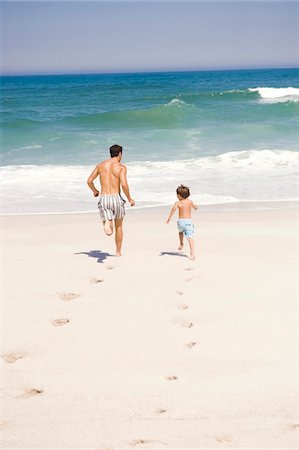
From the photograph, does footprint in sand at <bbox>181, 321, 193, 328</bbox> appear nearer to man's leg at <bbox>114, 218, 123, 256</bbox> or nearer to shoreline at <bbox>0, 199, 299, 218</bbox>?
man's leg at <bbox>114, 218, 123, 256</bbox>

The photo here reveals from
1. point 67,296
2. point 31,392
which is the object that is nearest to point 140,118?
point 67,296

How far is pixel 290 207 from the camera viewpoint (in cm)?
1009

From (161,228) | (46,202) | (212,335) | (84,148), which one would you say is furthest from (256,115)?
(212,335)

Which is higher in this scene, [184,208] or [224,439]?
[184,208]

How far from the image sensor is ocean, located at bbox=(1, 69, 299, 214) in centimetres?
1183

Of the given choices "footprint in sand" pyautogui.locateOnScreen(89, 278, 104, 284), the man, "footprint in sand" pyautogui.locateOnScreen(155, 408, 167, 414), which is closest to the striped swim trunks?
the man

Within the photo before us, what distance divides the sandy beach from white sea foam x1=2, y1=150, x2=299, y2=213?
409 centimetres

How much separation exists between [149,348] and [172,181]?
31.2ft

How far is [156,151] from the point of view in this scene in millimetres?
19281

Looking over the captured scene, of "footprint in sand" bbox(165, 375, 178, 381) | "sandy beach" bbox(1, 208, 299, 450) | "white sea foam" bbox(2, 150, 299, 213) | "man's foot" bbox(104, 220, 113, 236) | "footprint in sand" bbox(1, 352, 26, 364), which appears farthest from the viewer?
"white sea foam" bbox(2, 150, 299, 213)

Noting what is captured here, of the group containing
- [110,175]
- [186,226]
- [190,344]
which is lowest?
[190,344]

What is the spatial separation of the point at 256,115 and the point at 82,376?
86.7 ft

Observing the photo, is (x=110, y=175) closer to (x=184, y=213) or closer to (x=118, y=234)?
(x=118, y=234)

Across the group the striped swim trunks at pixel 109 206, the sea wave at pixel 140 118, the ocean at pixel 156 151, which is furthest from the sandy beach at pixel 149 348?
the sea wave at pixel 140 118
